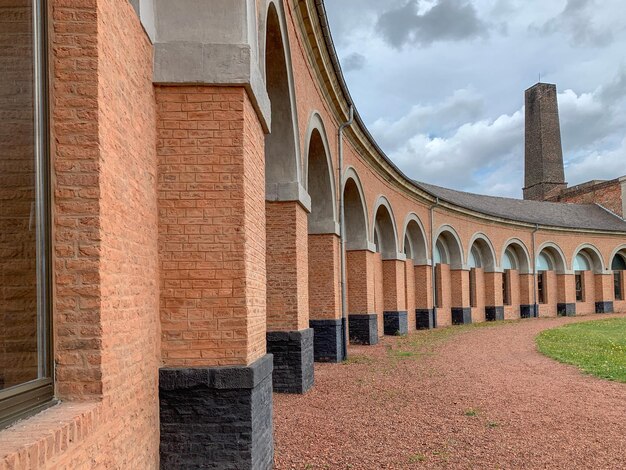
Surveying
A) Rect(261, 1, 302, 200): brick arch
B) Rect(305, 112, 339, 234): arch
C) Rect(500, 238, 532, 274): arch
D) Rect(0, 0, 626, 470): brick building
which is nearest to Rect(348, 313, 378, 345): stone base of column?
Rect(305, 112, 339, 234): arch

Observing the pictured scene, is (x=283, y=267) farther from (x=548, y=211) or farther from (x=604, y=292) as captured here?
(x=548, y=211)

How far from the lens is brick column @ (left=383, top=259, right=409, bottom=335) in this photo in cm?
2156

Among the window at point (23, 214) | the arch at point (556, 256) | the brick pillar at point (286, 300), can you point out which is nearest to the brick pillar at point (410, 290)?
the arch at point (556, 256)

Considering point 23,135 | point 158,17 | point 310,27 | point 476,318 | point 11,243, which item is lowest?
point 476,318

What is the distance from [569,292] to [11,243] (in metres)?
36.4

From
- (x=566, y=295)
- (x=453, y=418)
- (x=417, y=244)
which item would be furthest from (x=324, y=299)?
(x=566, y=295)

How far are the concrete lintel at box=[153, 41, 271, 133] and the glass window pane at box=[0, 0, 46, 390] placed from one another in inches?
63.3

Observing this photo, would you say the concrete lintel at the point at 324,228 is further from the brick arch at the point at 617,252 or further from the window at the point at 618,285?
the window at the point at 618,285

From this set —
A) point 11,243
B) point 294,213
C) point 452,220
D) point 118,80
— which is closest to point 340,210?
point 294,213

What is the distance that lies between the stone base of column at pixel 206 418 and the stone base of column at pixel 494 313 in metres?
28.0

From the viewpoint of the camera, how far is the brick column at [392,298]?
849 inches

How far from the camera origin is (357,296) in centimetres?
1791

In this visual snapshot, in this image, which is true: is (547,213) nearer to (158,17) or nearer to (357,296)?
(357,296)

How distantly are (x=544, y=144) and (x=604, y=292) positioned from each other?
17757 mm
